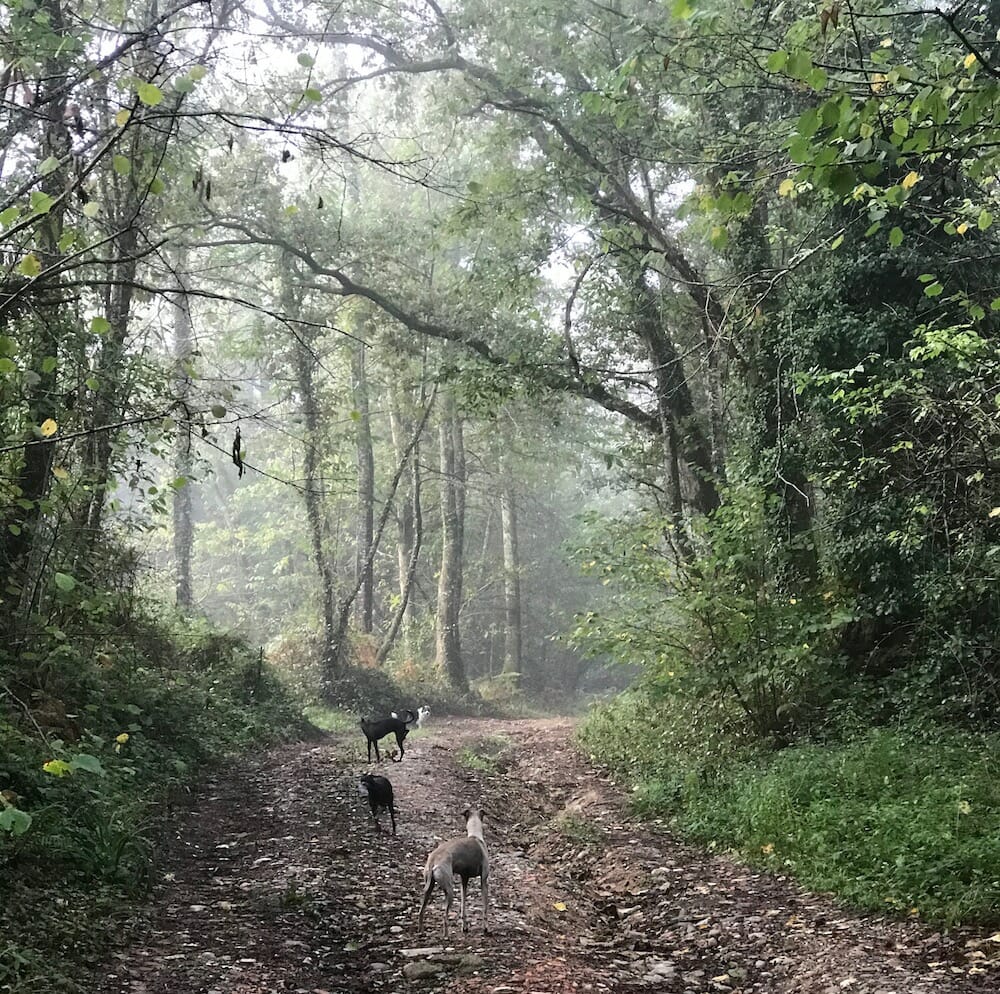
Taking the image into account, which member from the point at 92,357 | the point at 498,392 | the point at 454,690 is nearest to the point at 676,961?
the point at 92,357

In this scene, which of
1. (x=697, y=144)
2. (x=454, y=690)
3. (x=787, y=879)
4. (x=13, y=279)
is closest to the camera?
(x=13, y=279)

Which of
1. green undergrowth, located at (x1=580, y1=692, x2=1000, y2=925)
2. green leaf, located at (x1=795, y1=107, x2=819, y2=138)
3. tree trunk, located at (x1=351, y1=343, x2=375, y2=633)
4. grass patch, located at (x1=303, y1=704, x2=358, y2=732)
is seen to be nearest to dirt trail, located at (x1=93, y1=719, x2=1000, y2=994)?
green undergrowth, located at (x1=580, y1=692, x2=1000, y2=925)

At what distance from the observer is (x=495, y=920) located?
605 centimetres

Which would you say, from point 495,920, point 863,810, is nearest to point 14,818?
point 495,920

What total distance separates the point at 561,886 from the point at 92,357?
7371 millimetres

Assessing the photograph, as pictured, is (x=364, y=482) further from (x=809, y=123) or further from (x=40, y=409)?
→ (x=809, y=123)

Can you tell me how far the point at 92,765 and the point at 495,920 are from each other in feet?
11.5

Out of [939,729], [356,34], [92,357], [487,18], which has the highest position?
[356,34]

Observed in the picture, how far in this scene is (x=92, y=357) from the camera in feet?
31.2

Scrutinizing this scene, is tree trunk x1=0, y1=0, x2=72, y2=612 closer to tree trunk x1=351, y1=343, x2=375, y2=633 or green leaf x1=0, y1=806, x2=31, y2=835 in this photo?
green leaf x1=0, y1=806, x2=31, y2=835

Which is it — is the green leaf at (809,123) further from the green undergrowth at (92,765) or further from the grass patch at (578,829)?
the grass patch at (578,829)

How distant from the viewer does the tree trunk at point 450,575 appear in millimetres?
26781

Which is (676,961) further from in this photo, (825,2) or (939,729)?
(825,2)

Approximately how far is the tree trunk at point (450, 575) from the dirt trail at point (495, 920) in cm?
1677
